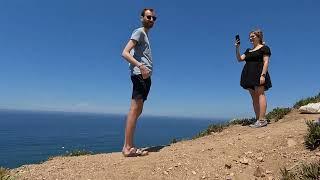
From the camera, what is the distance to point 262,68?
459 inches

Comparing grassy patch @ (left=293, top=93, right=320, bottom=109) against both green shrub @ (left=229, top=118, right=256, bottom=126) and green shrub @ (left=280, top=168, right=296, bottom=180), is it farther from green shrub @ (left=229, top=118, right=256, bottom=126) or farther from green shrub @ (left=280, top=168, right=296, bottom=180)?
green shrub @ (left=280, top=168, right=296, bottom=180)

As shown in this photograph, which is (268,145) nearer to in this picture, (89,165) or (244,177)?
(244,177)

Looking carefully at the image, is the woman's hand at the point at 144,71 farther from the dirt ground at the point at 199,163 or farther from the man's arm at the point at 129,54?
the dirt ground at the point at 199,163

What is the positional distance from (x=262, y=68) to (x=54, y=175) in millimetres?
6700

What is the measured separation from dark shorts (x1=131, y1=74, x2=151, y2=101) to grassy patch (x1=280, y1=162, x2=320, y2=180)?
10.4 feet

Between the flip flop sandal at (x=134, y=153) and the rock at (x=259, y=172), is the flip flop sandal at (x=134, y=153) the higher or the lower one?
the higher one

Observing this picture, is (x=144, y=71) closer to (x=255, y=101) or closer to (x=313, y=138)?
(x=313, y=138)

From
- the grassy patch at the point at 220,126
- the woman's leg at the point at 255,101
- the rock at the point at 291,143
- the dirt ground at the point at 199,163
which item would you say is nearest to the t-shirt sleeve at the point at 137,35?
the dirt ground at the point at 199,163

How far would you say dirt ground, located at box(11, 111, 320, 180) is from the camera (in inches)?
301

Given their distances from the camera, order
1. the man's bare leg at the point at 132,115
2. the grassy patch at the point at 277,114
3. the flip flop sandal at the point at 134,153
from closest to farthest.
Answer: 1. the man's bare leg at the point at 132,115
2. the flip flop sandal at the point at 134,153
3. the grassy patch at the point at 277,114

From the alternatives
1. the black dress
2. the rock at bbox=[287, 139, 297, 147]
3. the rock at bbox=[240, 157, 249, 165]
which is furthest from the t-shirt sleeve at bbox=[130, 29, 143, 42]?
the black dress

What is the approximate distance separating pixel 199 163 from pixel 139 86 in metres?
2.02

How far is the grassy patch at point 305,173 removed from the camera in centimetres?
692

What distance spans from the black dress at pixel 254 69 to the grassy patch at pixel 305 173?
450 centimetres
